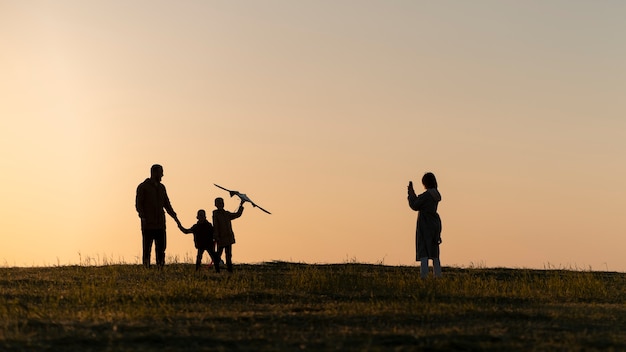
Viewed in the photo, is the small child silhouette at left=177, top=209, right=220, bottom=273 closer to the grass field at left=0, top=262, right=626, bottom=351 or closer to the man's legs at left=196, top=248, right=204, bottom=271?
the man's legs at left=196, top=248, right=204, bottom=271

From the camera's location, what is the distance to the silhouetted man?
72.9 ft

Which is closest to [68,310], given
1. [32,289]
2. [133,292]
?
[133,292]

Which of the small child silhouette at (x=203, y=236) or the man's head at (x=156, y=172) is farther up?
the man's head at (x=156, y=172)

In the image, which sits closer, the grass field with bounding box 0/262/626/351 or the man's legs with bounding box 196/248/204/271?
the grass field with bounding box 0/262/626/351

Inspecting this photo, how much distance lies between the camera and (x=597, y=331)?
484 inches

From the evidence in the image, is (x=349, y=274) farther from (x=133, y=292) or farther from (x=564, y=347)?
(x=564, y=347)

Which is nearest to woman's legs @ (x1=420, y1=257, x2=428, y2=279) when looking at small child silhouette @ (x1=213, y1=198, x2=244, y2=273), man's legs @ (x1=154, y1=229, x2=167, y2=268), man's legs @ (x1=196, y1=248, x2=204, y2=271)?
small child silhouette @ (x1=213, y1=198, x2=244, y2=273)

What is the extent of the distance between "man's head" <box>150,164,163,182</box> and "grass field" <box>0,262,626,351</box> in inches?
86.9

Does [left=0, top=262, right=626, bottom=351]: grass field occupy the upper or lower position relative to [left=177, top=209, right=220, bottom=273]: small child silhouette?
lower

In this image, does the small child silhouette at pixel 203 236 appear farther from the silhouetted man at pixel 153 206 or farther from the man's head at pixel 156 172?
the man's head at pixel 156 172

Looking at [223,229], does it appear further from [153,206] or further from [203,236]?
[153,206]

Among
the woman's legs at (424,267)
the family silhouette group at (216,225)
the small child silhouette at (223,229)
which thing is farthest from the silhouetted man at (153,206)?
the woman's legs at (424,267)

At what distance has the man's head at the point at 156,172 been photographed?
22.2 meters

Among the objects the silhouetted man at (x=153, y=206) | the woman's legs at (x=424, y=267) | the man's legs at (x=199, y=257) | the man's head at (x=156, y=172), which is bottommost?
the woman's legs at (x=424, y=267)
